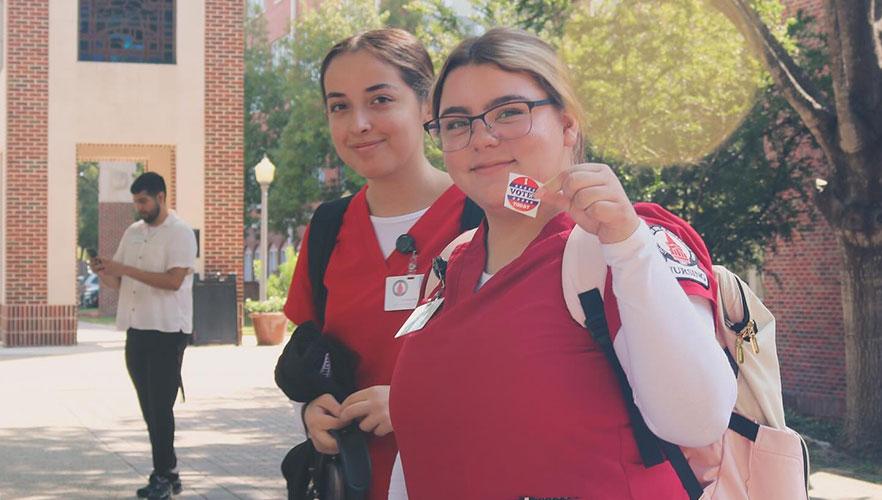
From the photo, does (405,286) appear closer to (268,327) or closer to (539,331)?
(539,331)

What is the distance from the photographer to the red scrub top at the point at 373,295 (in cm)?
273

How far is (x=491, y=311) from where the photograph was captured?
1863 mm

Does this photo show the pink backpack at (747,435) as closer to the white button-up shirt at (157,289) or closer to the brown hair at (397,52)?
the brown hair at (397,52)

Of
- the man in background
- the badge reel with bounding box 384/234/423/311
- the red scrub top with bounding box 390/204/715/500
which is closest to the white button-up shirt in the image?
the man in background

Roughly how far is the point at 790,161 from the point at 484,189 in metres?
14.2

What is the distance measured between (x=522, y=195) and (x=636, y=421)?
1.50 feet

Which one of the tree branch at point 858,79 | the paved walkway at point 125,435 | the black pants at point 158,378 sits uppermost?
the tree branch at point 858,79

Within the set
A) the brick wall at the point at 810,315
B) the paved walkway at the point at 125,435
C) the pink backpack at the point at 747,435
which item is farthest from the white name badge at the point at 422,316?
the brick wall at the point at 810,315

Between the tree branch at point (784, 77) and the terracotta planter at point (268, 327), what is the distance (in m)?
13.9

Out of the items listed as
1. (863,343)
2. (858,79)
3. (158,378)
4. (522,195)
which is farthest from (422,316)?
(863,343)

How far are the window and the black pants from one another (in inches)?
639

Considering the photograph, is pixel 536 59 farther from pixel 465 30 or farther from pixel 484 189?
pixel 465 30

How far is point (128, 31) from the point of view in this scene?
2209 centimetres

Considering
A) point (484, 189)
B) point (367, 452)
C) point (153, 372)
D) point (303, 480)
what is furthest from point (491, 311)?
point (153, 372)
